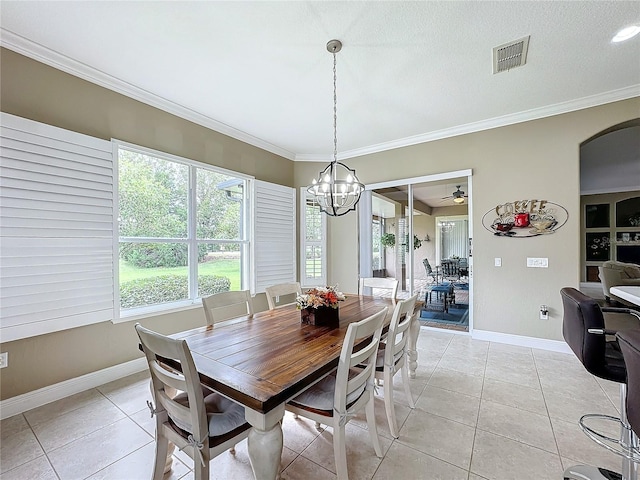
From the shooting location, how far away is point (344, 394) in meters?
1.40

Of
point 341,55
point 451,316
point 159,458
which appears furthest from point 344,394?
point 451,316

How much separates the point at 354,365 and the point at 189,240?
281cm

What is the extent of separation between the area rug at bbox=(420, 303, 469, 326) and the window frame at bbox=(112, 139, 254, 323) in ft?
10.0

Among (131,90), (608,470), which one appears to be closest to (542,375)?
(608,470)

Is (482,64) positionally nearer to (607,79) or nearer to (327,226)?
(607,79)

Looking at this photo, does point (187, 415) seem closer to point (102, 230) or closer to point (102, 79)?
point (102, 230)

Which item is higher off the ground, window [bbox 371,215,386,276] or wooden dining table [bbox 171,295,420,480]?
window [bbox 371,215,386,276]

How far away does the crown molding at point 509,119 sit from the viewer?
3043mm

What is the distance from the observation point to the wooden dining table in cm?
115

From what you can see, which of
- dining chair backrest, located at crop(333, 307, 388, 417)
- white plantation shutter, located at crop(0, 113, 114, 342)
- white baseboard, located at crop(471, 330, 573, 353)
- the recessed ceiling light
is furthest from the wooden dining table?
the recessed ceiling light

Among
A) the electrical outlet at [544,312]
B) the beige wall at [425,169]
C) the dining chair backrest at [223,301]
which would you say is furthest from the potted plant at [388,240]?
the dining chair backrest at [223,301]

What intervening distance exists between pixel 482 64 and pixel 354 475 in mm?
3391

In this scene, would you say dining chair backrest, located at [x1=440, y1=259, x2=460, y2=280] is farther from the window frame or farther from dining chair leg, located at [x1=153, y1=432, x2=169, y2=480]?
dining chair leg, located at [x1=153, y1=432, x2=169, y2=480]

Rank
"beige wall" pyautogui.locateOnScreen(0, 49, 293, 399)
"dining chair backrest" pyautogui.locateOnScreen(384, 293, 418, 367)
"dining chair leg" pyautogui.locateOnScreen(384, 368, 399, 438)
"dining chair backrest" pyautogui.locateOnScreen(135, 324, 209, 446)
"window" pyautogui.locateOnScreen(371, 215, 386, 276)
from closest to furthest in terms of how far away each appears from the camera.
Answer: "dining chair backrest" pyautogui.locateOnScreen(135, 324, 209, 446) < "dining chair backrest" pyautogui.locateOnScreen(384, 293, 418, 367) < "dining chair leg" pyautogui.locateOnScreen(384, 368, 399, 438) < "beige wall" pyautogui.locateOnScreen(0, 49, 293, 399) < "window" pyautogui.locateOnScreen(371, 215, 386, 276)
